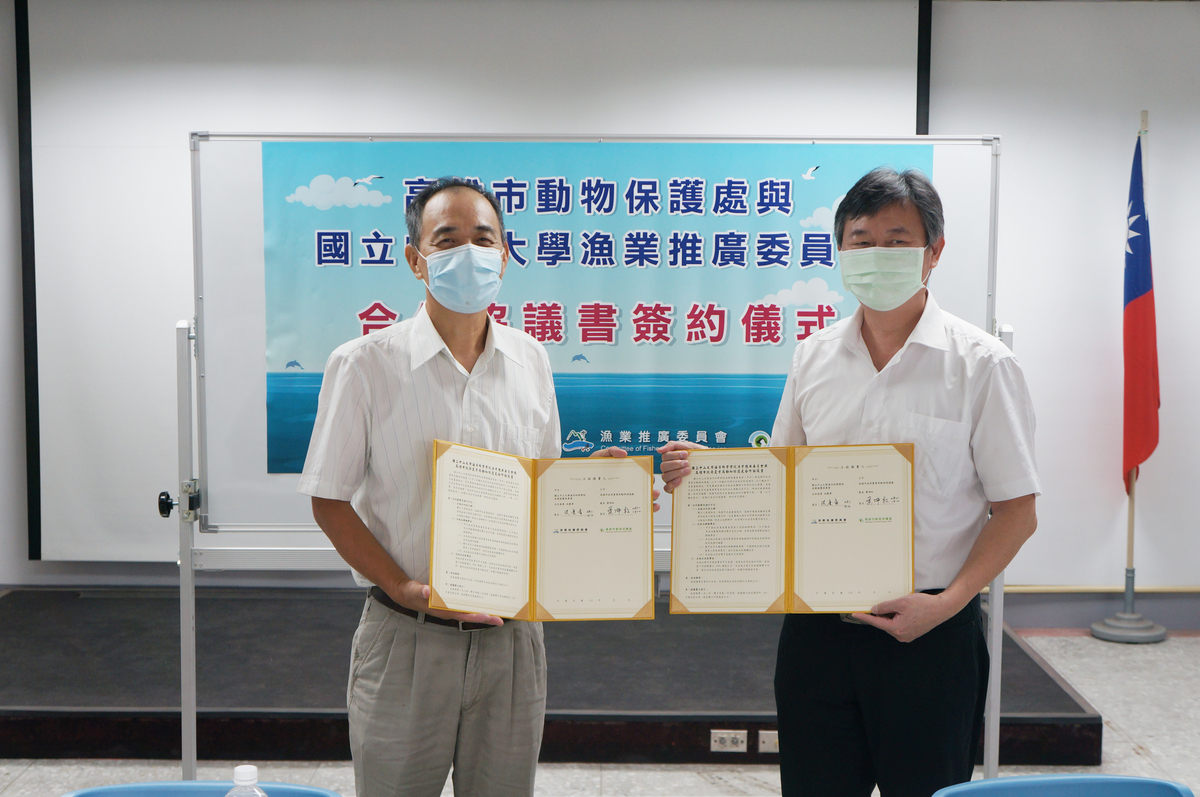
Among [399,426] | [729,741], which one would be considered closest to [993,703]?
[729,741]

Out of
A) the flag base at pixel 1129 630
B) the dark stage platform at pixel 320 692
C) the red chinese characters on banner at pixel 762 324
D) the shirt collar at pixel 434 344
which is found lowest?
the flag base at pixel 1129 630

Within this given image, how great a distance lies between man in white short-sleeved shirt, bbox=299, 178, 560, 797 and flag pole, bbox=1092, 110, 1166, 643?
3.29 m

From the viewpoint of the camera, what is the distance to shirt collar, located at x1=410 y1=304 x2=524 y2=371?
1482mm

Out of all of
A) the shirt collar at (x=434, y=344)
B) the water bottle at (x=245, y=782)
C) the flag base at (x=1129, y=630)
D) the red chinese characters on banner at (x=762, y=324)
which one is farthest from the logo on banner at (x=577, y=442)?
the flag base at (x=1129, y=630)

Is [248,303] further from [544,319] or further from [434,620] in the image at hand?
[434,620]

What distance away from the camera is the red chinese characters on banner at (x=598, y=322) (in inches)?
95.5

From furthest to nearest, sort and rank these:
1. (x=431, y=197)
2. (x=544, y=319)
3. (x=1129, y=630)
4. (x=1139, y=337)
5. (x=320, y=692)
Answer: (x=1129, y=630)
(x=1139, y=337)
(x=320, y=692)
(x=544, y=319)
(x=431, y=197)

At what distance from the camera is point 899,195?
146cm

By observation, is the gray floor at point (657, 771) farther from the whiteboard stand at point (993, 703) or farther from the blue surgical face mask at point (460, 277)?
the blue surgical face mask at point (460, 277)

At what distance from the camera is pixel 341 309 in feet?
7.71

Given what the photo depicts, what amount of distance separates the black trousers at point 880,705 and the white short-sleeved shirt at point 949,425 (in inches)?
5.2

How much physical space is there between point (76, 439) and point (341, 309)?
2111 millimetres

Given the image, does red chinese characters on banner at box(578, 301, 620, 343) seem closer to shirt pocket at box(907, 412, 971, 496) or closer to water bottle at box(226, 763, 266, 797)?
shirt pocket at box(907, 412, 971, 496)

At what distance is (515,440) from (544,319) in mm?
966
